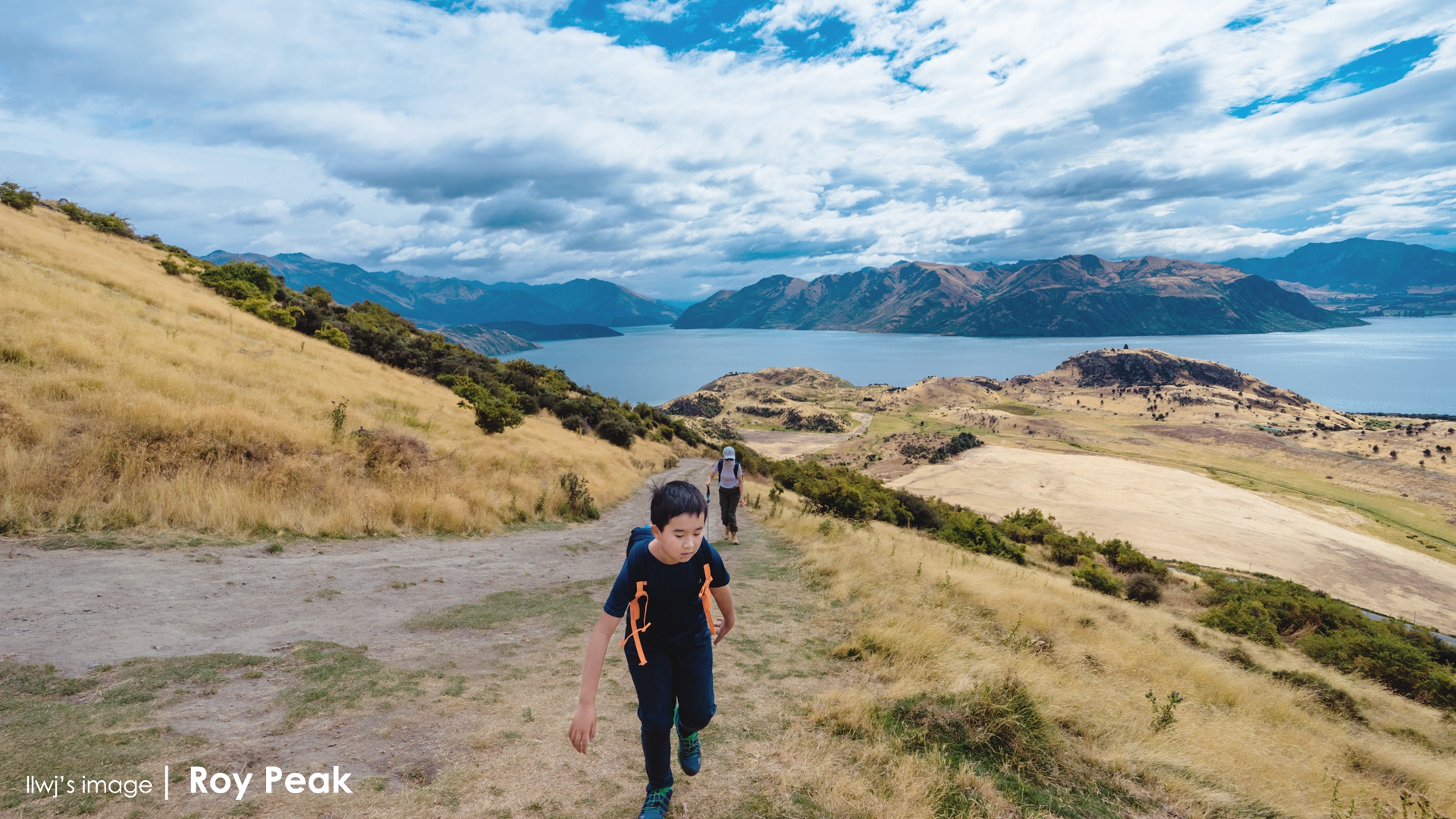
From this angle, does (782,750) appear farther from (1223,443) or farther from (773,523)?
(1223,443)

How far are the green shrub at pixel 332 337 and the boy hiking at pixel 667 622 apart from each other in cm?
3089

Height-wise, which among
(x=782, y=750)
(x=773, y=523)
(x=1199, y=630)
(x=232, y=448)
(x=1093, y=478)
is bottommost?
(x=1093, y=478)

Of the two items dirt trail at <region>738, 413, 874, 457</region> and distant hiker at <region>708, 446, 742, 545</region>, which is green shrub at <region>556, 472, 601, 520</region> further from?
dirt trail at <region>738, 413, 874, 457</region>

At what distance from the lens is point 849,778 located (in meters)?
4.11

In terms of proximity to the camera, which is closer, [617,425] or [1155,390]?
[617,425]

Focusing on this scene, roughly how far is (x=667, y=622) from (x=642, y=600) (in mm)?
218

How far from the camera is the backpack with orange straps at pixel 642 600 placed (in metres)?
3.33

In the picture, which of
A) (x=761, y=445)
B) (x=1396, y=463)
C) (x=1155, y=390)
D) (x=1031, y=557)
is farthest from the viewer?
(x=1155, y=390)

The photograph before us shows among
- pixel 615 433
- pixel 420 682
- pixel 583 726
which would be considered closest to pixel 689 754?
pixel 583 726

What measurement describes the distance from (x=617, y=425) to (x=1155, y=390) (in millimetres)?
188324

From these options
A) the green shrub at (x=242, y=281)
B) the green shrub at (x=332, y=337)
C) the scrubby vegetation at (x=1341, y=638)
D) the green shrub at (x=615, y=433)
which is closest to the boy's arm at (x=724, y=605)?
the scrubby vegetation at (x=1341, y=638)

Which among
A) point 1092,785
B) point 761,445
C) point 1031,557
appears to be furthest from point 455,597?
point 761,445

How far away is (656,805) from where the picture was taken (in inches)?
140

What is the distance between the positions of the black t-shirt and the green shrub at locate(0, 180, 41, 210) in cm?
4227
